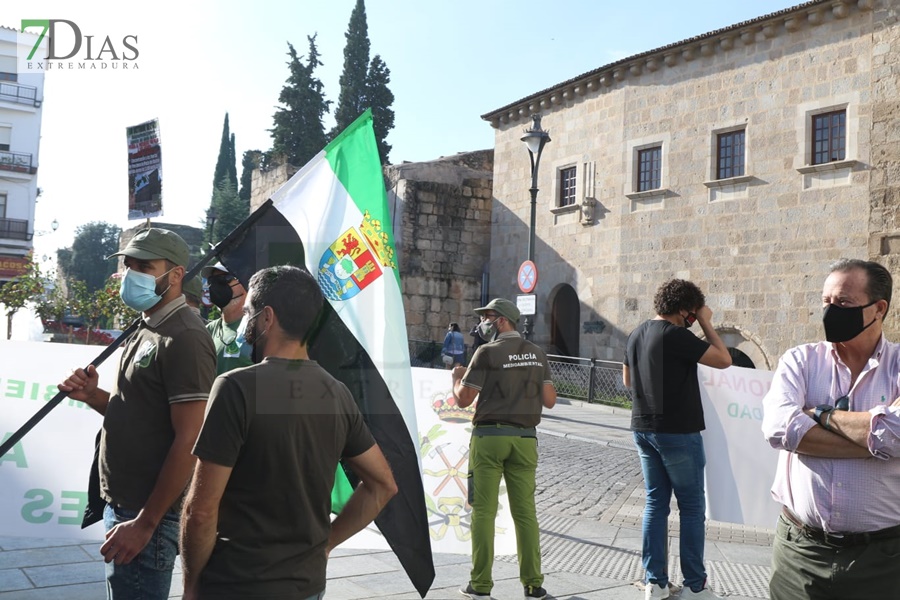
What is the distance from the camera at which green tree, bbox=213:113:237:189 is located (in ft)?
214

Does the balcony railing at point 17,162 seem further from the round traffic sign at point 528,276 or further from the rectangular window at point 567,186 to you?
the round traffic sign at point 528,276

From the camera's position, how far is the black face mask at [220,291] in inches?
172

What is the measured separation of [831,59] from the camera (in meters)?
18.9

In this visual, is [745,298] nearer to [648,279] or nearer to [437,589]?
[648,279]

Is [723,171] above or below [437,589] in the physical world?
above

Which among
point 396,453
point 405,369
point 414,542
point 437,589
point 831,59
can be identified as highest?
point 831,59

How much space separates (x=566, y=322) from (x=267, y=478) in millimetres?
24402

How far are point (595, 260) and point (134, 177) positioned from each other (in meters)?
20.4

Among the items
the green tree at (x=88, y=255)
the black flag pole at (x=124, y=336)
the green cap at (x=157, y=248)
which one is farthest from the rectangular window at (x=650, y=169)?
the green tree at (x=88, y=255)

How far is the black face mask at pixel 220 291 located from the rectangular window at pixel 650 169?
19414 mm

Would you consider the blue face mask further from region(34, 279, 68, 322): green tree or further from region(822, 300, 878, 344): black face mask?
region(34, 279, 68, 322): green tree

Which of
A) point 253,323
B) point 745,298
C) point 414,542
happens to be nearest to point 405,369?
point 414,542

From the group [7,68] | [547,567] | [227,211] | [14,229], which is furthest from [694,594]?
[7,68]

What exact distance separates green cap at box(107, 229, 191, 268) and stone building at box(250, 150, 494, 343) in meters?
23.8
